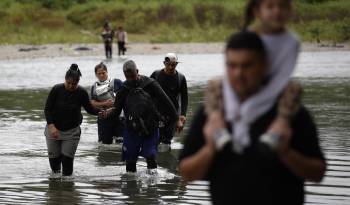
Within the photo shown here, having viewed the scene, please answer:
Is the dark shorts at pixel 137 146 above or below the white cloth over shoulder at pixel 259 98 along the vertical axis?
below

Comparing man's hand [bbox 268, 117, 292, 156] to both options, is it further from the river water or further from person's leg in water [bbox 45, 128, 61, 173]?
person's leg in water [bbox 45, 128, 61, 173]

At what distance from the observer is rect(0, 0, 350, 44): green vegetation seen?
68.6m

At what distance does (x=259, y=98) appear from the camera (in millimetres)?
3848

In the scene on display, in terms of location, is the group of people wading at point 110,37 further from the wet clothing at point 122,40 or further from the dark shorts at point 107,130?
the dark shorts at point 107,130

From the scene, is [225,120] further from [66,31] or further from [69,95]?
[66,31]

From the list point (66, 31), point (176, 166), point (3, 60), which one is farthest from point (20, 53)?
point (176, 166)

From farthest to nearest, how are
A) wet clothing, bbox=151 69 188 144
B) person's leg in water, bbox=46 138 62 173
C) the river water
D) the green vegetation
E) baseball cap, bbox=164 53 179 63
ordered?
the green vegetation
wet clothing, bbox=151 69 188 144
baseball cap, bbox=164 53 179 63
person's leg in water, bbox=46 138 62 173
the river water

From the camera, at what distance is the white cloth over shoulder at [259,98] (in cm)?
385

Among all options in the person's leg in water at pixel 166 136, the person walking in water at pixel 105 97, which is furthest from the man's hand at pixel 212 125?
the person's leg in water at pixel 166 136

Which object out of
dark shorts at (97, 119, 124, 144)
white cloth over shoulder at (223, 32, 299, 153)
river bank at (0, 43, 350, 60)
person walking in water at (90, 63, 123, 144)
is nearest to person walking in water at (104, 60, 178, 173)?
person walking in water at (90, 63, 123, 144)

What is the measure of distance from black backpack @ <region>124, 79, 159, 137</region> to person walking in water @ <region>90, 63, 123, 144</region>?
4.97 ft

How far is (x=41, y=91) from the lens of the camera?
26.7 m

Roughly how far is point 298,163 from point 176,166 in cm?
897

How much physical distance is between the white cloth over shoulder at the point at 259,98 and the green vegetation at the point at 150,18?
199ft
